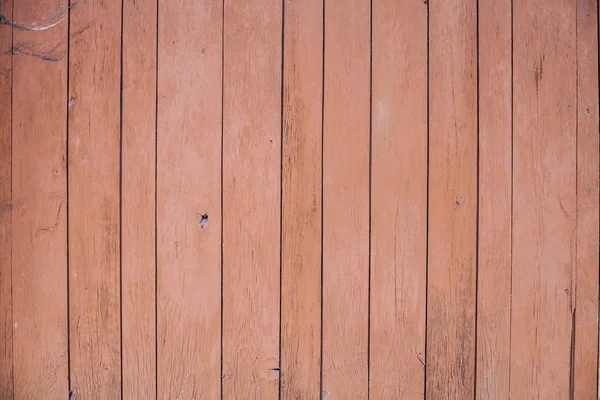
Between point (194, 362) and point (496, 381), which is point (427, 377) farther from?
point (194, 362)

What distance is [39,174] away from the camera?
1062 millimetres

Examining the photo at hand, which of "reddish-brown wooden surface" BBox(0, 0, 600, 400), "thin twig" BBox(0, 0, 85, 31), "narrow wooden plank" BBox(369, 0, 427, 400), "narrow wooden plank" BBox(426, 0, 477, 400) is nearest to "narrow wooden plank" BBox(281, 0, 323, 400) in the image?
"reddish-brown wooden surface" BBox(0, 0, 600, 400)

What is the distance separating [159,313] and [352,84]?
0.69 m

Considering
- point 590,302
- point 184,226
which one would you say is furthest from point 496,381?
point 184,226

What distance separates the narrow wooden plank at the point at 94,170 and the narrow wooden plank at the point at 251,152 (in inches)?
9.9

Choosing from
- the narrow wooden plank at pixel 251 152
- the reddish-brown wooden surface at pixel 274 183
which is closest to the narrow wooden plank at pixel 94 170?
the reddish-brown wooden surface at pixel 274 183

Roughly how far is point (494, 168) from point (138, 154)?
82cm

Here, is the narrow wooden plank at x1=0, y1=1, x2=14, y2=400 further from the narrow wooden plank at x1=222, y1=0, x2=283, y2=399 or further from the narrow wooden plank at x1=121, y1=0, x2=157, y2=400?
the narrow wooden plank at x1=222, y1=0, x2=283, y2=399

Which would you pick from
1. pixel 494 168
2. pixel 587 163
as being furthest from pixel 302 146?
pixel 587 163

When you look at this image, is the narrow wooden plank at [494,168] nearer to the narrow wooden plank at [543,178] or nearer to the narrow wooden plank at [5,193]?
the narrow wooden plank at [543,178]

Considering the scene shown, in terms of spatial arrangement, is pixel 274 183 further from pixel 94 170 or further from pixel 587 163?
pixel 587 163

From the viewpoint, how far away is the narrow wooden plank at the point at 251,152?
107 centimetres

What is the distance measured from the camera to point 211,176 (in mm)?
1067

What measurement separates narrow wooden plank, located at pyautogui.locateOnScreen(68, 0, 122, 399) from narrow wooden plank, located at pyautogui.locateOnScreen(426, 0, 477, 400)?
0.73m
